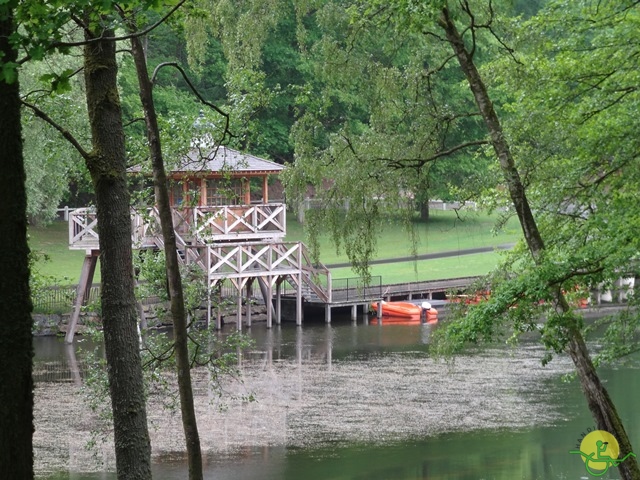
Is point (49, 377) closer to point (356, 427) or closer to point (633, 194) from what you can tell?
point (356, 427)

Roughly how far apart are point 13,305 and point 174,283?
17.6 ft

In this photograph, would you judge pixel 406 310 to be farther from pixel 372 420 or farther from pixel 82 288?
pixel 372 420

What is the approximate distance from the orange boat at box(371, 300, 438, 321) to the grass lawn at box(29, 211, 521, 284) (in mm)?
1304

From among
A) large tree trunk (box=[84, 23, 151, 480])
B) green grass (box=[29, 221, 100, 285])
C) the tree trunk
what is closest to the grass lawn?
green grass (box=[29, 221, 100, 285])

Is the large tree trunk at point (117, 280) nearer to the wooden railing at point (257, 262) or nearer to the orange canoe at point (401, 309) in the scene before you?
the wooden railing at point (257, 262)

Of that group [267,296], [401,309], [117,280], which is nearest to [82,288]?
[267,296]

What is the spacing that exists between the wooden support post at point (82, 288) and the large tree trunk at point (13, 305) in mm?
25769

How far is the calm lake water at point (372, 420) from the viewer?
18281 millimetres

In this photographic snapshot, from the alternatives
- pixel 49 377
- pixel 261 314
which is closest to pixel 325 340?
→ pixel 261 314

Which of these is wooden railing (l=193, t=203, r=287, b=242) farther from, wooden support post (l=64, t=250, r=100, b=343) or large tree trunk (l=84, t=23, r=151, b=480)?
large tree trunk (l=84, t=23, r=151, b=480)

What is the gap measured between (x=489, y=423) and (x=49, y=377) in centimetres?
1109

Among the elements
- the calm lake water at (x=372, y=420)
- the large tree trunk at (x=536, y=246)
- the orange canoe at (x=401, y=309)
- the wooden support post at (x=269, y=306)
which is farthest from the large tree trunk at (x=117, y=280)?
the orange canoe at (x=401, y=309)

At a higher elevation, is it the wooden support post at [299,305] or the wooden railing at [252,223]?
the wooden railing at [252,223]

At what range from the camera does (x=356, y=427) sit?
2136 centimetres
